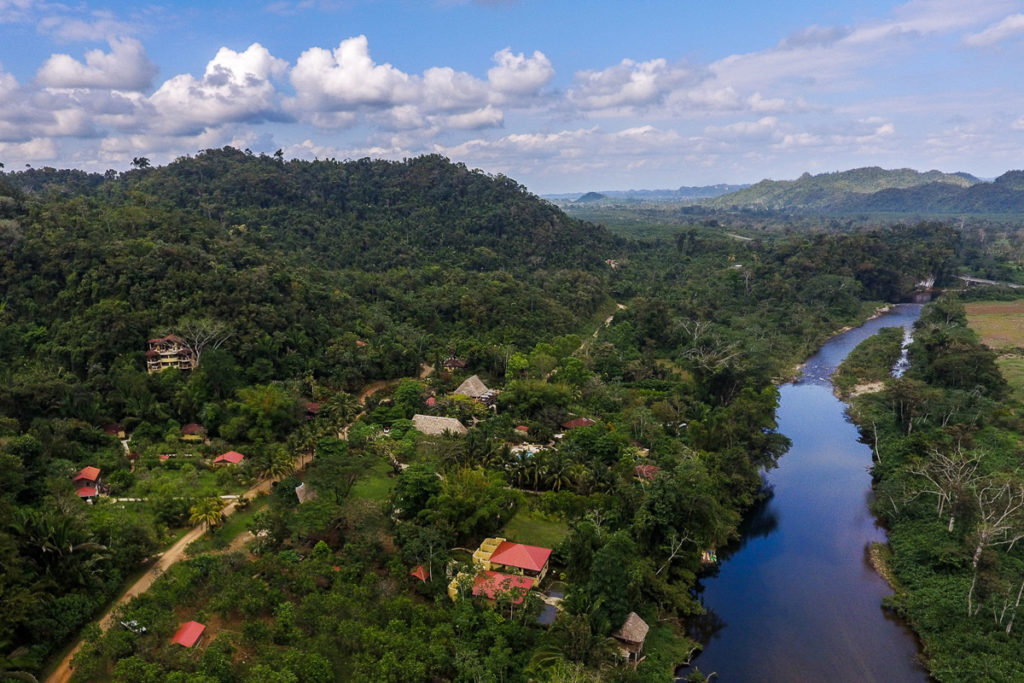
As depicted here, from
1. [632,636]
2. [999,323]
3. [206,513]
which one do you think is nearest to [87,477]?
[206,513]

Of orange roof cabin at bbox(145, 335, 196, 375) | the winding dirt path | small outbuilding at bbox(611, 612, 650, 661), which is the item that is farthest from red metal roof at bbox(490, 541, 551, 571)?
orange roof cabin at bbox(145, 335, 196, 375)

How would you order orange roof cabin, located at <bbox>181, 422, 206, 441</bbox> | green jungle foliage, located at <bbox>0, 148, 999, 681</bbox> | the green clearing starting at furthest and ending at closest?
1. the green clearing
2. orange roof cabin, located at <bbox>181, 422, 206, 441</bbox>
3. green jungle foliage, located at <bbox>0, 148, 999, 681</bbox>

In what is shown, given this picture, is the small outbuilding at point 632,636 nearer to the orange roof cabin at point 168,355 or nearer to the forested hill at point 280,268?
the forested hill at point 280,268

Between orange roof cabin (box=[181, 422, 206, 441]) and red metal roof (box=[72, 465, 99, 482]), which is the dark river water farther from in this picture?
orange roof cabin (box=[181, 422, 206, 441])

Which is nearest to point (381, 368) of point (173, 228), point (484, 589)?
point (173, 228)

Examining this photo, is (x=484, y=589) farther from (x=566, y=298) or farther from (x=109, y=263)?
(x=566, y=298)

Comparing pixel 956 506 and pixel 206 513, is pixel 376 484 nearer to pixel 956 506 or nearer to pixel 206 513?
pixel 206 513
